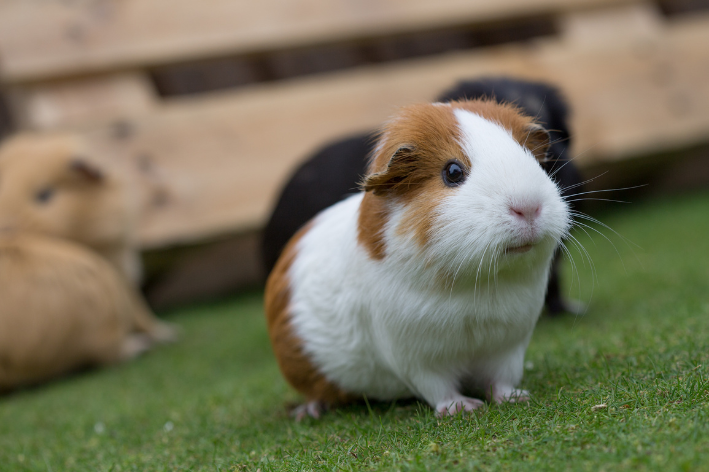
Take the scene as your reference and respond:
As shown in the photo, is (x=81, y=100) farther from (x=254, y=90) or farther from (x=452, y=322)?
(x=452, y=322)

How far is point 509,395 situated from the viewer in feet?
6.57

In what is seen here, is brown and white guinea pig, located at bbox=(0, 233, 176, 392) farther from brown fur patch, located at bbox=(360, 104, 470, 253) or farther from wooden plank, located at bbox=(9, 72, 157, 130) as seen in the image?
brown fur patch, located at bbox=(360, 104, 470, 253)

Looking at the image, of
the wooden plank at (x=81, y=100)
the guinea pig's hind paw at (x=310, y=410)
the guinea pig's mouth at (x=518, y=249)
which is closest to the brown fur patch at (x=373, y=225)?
the guinea pig's mouth at (x=518, y=249)

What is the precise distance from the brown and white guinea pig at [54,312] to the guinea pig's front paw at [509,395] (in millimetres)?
2718

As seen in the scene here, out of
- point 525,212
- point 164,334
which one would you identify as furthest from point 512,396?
point 164,334

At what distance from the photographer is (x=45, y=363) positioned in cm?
377

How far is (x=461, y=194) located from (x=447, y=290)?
0.28m

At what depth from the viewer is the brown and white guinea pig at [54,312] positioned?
367 cm

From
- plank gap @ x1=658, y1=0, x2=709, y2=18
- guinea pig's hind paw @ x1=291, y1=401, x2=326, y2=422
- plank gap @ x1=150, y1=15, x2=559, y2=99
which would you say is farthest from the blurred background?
guinea pig's hind paw @ x1=291, y1=401, x2=326, y2=422

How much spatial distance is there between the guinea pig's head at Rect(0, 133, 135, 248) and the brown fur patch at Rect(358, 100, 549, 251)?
312 cm

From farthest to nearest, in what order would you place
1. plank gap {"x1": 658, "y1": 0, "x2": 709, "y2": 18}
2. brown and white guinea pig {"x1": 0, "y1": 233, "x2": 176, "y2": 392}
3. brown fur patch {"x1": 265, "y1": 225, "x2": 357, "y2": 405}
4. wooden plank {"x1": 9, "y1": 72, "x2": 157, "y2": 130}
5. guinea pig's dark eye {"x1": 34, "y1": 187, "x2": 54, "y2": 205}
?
plank gap {"x1": 658, "y1": 0, "x2": 709, "y2": 18} < wooden plank {"x1": 9, "y1": 72, "x2": 157, "y2": 130} < guinea pig's dark eye {"x1": 34, "y1": 187, "x2": 54, "y2": 205} < brown and white guinea pig {"x1": 0, "y1": 233, "x2": 176, "y2": 392} < brown fur patch {"x1": 265, "y1": 225, "x2": 357, "y2": 405}

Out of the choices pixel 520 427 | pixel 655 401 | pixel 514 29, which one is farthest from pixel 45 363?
pixel 514 29

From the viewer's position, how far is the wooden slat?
16.3ft

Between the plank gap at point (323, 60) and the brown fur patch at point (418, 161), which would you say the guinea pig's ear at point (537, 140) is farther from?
the plank gap at point (323, 60)
